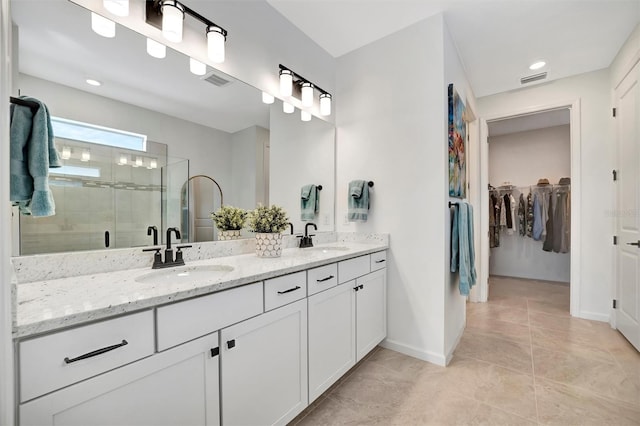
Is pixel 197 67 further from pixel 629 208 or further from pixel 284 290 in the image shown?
pixel 629 208

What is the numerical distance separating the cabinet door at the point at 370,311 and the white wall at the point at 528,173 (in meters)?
4.11

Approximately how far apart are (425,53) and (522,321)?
113 inches

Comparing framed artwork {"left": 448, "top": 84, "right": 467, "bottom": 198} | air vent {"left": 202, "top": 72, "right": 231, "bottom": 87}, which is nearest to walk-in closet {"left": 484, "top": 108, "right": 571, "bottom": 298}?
framed artwork {"left": 448, "top": 84, "right": 467, "bottom": 198}

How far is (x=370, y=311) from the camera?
214cm

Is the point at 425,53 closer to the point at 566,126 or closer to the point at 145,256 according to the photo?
the point at 145,256

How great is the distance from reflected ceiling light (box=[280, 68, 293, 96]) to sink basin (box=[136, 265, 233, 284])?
4.80 feet

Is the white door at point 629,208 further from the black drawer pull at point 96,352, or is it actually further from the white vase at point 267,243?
the black drawer pull at point 96,352

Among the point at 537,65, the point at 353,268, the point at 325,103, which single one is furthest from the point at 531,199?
the point at 353,268

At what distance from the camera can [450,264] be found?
89.5 inches

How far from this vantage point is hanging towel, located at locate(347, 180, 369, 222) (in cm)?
246

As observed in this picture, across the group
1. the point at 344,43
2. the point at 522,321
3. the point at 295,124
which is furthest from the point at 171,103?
the point at 522,321

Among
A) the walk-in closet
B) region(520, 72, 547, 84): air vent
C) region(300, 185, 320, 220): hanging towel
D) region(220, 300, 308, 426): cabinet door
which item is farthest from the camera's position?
the walk-in closet

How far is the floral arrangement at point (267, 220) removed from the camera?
181cm

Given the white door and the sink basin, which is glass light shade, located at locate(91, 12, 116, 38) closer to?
the sink basin
